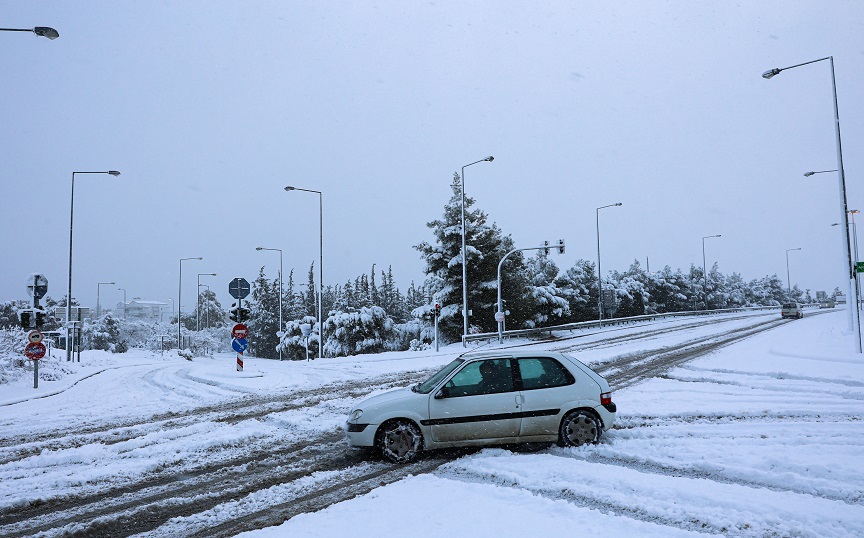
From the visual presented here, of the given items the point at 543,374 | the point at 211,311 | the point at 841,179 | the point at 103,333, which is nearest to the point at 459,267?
the point at 841,179

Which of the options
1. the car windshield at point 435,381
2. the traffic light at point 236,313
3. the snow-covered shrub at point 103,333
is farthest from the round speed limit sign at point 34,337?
the snow-covered shrub at point 103,333

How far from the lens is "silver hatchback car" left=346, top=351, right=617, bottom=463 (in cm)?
785

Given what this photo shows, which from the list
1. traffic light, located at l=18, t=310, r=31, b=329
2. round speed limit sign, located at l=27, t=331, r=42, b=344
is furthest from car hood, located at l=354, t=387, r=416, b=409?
round speed limit sign, located at l=27, t=331, r=42, b=344

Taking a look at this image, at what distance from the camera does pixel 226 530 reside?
5.38 metres

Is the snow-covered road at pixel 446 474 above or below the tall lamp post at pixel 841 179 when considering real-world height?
below

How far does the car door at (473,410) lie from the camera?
788 centimetres

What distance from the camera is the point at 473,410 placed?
7.91 meters

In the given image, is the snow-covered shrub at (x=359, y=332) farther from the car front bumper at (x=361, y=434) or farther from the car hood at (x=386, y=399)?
the car front bumper at (x=361, y=434)

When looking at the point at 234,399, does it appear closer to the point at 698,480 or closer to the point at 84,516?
the point at 84,516

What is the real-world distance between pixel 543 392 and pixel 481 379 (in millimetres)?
897

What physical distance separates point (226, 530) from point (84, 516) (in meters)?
1.77

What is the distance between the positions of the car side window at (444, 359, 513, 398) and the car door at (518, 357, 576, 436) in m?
0.24

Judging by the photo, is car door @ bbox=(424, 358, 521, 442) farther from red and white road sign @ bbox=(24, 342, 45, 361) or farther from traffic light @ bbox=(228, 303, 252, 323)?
red and white road sign @ bbox=(24, 342, 45, 361)

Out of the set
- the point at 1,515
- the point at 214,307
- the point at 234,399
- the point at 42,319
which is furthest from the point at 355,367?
the point at 214,307
